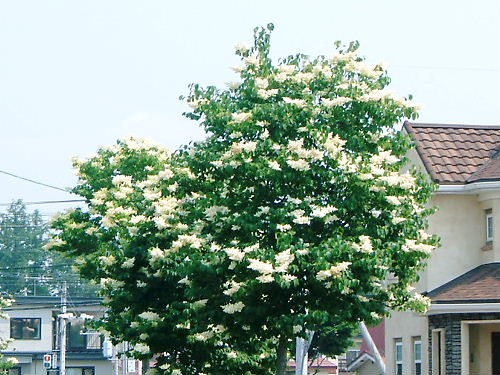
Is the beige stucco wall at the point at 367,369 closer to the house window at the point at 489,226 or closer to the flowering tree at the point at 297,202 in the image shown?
the house window at the point at 489,226

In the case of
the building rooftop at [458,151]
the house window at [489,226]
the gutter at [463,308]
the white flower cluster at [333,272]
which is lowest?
the gutter at [463,308]

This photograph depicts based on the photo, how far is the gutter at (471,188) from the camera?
37.8 meters

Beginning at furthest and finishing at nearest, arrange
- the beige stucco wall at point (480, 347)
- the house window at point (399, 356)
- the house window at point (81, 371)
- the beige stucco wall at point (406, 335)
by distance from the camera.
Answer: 1. the house window at point (81, 371)
2. the house window at point (399, 356)
3. the beige stucco wall at point (406, 335)
4. the beige stucco wall at point (480, 347)

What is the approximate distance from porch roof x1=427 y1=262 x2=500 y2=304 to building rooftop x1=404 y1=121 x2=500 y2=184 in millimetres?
2473

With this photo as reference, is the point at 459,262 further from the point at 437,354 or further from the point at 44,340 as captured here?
the point at 44,340

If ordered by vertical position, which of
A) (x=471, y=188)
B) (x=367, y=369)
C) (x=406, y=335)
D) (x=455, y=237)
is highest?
(x=471, y=188)

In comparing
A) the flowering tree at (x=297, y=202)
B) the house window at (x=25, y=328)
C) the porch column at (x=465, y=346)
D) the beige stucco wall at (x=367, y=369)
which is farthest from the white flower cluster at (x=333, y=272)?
the house window at (x=25, y=328)

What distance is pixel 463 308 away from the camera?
117 feet

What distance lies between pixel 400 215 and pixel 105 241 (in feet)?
59.5

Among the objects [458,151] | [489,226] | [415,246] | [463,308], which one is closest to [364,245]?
[415,246]

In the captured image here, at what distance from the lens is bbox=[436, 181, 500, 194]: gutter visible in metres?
37.8

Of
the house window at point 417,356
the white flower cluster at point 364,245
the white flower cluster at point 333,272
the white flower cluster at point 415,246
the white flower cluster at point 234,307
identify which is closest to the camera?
the white flower cluster at point 333,272

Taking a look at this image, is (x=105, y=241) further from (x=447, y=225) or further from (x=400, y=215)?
(x=400, y=215)

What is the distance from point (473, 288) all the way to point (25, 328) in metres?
67.9
